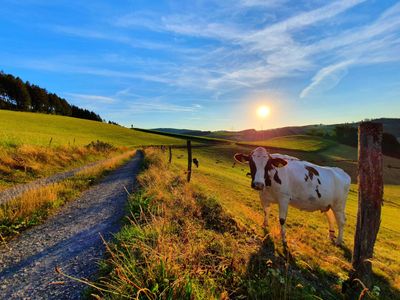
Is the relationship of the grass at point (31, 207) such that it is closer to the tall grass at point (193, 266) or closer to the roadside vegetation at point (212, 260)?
the roadside vegetation at point (212, 260)

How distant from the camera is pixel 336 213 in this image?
10.8 m

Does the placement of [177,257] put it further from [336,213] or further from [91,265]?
[336,213]

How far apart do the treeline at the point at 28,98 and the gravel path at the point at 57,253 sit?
114563 millimetres

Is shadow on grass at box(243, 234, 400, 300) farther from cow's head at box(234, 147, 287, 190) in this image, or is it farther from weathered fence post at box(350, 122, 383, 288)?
cow's head at box(234, 147, 287, 190)

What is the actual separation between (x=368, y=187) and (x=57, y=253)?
6363 millimetres

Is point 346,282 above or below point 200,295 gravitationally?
below

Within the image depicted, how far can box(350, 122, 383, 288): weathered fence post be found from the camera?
521cm

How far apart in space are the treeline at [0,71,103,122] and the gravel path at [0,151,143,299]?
376ft

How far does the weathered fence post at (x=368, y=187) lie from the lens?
5215 millimetres

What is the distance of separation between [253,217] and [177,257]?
7099mm

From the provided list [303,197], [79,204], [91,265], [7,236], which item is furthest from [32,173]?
[303,197]

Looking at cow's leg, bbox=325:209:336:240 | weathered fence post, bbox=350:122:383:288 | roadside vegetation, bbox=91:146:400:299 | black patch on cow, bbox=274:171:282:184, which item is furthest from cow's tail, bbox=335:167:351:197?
weathered fence post, bbox=350:122:383:288

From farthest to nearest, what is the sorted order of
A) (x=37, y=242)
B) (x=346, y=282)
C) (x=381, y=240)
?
1. (x=381, y=240)
2. (x=37, y=242)
3. (x=346, y=282)

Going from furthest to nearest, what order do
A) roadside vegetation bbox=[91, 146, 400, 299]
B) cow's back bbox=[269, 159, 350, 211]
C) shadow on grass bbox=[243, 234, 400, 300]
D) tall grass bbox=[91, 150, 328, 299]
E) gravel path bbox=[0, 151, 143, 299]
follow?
cow's back bbox=[269, 159, 350, 211]
gravel path bbox=[0, 151, 143, 299]
shadow on grass bbox=[243, 234, 400, 300]
roadside vegetation bbox=[91, 146, 400, 299]
tall grass bbox=[91, 150, 328, 299]
